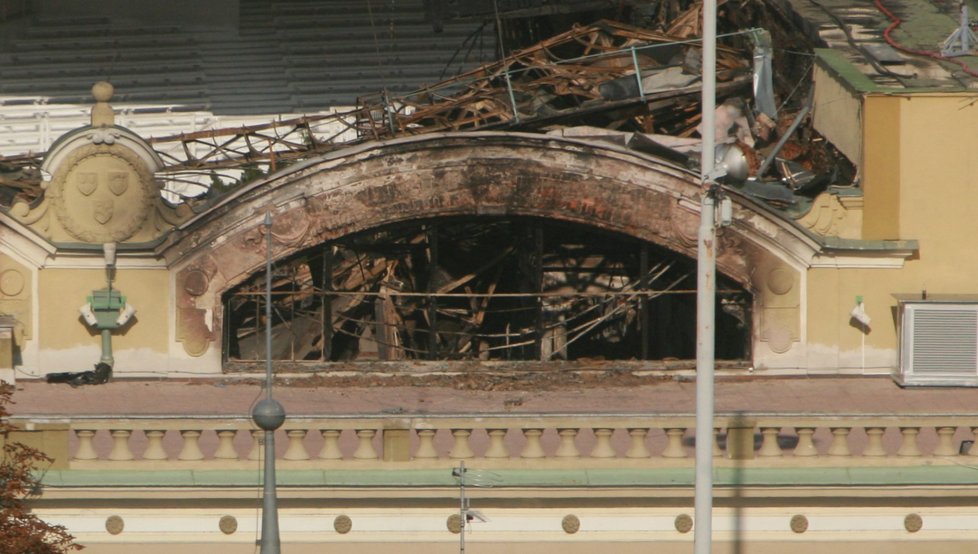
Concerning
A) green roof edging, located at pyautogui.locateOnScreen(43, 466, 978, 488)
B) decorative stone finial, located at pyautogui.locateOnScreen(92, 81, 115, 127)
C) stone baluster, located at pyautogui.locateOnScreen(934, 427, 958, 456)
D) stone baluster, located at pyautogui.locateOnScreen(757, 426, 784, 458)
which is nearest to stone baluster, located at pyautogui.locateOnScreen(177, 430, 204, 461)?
green roof edging, located at pyautogui.locateOnScreen(43, 466, 978, 488)

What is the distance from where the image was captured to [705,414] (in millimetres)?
22109

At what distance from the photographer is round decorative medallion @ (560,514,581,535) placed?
24.2 metres

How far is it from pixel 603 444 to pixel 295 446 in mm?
3289

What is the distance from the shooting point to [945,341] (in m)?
28.4

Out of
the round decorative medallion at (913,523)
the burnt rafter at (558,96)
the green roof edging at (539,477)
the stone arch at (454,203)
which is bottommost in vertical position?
the round decorative medallion at (913,523)

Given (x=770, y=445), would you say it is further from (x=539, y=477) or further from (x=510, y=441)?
(x=510, y=441)

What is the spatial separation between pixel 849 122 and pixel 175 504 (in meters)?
10.7

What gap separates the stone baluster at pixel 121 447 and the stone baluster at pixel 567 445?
4.57 meters

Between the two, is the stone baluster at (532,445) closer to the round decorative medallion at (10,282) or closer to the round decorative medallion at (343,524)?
the round decorative medallion at (343,524)

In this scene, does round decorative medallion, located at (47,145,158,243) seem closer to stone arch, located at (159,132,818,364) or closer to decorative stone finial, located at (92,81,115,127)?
decorative stone finial, located at (92,81,115,127)

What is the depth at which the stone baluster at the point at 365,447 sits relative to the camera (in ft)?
79.2

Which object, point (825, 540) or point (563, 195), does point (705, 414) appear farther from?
point (563, 195)

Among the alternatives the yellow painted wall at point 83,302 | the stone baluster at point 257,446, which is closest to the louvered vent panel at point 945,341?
the stone baluster at point 257,446

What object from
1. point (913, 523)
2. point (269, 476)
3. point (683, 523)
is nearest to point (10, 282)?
point (269, 476)
